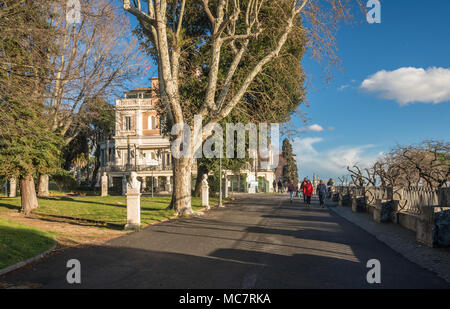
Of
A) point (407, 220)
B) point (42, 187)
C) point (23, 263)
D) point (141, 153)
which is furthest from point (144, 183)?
point (23, 263)

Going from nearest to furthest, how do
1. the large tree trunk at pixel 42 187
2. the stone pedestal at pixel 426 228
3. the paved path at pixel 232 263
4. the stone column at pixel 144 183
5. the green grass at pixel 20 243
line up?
1. the paved path at pixel 232 263
2. the green grass at pixel 20 243
3. the stone pedestal at pixel 426 228
4. the large tree trunk at pixel 42 187
5. the stone column at pixel 144 183

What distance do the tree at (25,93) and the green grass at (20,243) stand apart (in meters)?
2.60

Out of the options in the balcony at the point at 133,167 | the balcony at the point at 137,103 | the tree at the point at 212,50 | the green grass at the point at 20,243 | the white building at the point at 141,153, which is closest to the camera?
the green grass at the point at 20,243

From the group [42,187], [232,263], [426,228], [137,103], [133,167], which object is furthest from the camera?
[133,167]

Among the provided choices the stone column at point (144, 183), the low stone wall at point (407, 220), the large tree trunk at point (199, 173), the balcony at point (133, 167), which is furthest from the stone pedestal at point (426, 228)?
the balcony at point (133, 167)

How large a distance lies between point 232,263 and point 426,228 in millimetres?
5203

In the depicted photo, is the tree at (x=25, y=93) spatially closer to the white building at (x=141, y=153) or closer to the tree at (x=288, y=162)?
the white building at (x=141, y=153)

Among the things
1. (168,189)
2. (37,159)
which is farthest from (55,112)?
(168,189)

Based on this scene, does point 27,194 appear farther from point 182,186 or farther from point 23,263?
point 23,263

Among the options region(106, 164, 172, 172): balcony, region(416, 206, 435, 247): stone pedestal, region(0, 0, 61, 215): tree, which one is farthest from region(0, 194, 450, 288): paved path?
region(106, 164, 172, 172): balcony

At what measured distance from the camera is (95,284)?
230 inches

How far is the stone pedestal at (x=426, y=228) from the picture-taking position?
9008 millimetres

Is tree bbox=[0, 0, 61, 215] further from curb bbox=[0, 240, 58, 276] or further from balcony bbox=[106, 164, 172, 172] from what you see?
balcony bbox=[106, 164, 172, 172]

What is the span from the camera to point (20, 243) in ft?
28.6
